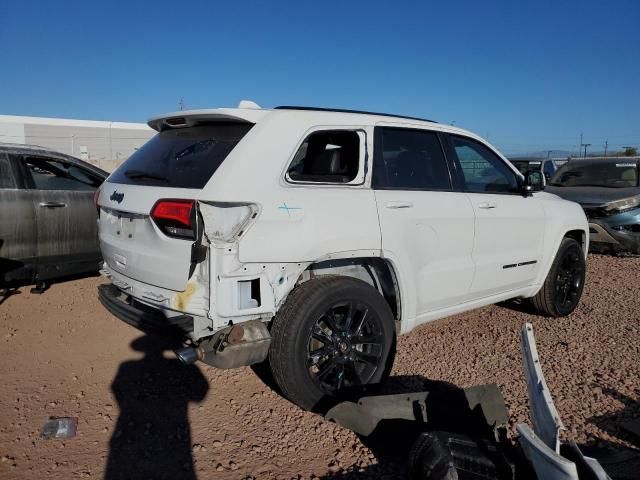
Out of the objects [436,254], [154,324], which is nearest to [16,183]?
[154,324]

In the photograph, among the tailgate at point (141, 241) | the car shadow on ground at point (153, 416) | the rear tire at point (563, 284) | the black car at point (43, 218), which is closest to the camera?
the car shadow on ground at point (153, 416)

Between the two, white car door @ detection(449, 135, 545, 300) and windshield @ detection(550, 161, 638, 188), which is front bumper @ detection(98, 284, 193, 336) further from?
windshield @ detection(550, 161, 638, 188)

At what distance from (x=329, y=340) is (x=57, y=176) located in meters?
4.28

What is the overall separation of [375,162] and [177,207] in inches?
54.6

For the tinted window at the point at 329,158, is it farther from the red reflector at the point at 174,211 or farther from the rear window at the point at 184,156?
the red reflector at the point at 174,211

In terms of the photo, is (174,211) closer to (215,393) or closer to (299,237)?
(299,237)

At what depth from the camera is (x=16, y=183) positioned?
17.3 feet

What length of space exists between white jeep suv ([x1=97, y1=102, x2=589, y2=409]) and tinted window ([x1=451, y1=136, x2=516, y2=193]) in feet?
0.09

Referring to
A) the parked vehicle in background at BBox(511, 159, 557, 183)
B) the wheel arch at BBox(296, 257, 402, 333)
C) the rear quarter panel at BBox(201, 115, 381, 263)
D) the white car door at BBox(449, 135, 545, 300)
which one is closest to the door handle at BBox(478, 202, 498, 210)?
the white car door at BBox(449, 135, 545, 300)

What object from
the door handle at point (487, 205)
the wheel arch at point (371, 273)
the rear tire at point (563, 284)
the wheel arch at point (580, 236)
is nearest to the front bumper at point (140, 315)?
the wheel arch at point (371, 273)

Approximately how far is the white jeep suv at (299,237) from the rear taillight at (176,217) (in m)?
0.01

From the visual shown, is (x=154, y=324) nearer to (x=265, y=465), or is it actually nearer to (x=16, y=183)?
(x=265, y=465)

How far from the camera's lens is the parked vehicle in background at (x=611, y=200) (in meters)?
8.30

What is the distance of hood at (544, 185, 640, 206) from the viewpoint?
336 inches
